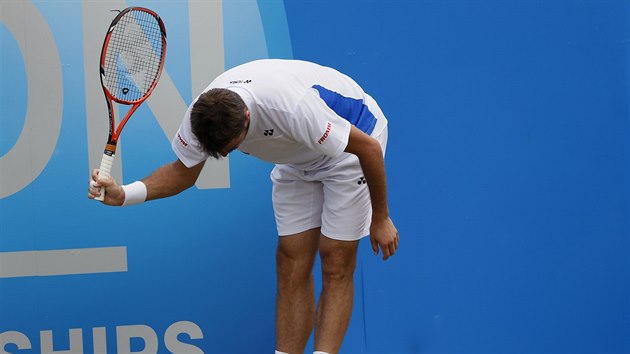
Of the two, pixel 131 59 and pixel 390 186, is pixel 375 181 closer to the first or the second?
pixel 390 186

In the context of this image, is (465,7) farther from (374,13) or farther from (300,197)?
(300,197)

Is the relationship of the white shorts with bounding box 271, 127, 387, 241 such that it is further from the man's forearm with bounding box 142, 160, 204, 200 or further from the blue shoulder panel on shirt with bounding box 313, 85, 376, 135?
the man's forearm with bounding box 142, 160, 204, 200

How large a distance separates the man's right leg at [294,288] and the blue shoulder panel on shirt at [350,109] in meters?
0.45

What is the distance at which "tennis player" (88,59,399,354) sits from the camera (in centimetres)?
306

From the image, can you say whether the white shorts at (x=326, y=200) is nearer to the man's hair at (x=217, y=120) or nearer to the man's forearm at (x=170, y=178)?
the man's forearm at (x=170, y=178)

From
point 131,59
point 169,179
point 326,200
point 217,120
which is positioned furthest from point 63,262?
point 217,120

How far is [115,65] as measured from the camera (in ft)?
11.5

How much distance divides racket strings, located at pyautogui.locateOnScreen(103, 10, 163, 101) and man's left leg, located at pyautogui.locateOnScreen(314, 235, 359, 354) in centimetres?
86

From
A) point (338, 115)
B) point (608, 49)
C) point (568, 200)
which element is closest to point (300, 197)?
point (338, 115)

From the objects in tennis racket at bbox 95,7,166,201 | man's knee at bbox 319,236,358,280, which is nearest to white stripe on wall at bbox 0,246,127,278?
tennis racket at bbox 95,7,166,201

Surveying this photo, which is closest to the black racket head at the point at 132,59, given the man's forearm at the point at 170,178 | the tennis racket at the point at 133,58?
the tennis racket at the point at 133,58

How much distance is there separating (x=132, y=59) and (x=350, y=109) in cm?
83

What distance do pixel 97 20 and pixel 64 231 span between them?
85cm

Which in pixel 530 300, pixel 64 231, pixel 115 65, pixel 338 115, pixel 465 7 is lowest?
pixel 530 300
